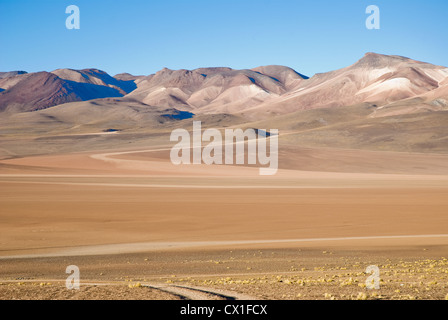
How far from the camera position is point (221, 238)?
2009cm

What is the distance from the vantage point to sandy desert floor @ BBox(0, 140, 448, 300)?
9.98 meters

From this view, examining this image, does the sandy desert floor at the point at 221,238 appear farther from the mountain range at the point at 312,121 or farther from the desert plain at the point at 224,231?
the mountain range at the point at 312,121

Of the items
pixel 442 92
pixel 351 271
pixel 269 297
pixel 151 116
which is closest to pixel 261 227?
pixel 351 271

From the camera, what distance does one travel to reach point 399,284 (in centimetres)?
1018

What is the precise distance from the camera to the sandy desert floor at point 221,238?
32.8 feet

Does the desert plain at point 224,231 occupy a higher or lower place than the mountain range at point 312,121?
lower

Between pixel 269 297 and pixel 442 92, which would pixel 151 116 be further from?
pixel 269 297

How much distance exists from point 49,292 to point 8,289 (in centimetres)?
82

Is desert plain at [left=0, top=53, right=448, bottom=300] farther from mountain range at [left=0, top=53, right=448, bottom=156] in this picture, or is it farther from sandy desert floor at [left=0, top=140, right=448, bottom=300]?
mountain range at [left=0, top=53, right=448, bottom=156]
